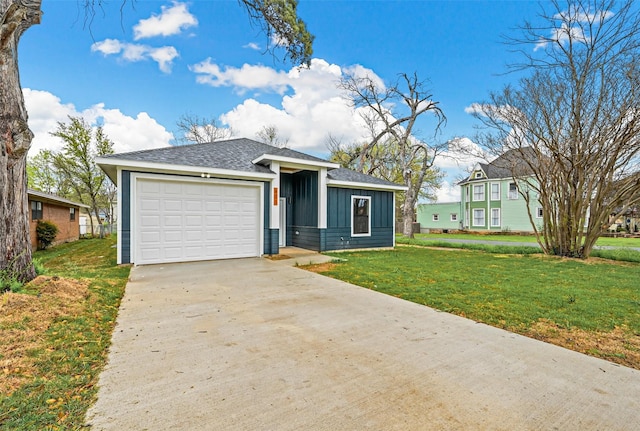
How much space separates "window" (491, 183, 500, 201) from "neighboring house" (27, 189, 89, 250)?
102 ft

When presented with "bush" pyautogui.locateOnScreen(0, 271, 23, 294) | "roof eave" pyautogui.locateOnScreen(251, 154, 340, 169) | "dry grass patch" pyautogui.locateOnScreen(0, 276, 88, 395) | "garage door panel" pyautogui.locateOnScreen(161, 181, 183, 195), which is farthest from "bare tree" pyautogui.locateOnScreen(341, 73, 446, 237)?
"bush" pyautogui.locateOnScreen(0, 271, 23, 294)

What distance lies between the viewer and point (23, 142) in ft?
13.4

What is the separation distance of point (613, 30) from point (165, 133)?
84.8 ft

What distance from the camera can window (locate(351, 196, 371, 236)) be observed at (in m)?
10.9

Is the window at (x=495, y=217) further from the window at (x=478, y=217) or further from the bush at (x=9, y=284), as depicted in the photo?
the bush at (x=9, y=284)

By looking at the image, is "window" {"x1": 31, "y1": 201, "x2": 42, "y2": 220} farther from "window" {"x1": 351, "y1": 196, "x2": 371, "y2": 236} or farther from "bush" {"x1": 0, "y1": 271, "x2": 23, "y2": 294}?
"window" {"x1": 351, "y1": 196, "x2": 371, "y2": 236}

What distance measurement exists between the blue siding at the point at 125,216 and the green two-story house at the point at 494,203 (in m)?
25.6

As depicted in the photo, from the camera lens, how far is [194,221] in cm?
784

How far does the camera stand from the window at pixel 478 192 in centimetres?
2750

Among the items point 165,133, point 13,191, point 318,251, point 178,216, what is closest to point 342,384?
point 13,191

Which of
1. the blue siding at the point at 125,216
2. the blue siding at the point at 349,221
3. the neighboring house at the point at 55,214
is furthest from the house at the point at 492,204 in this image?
the neighboring house at the point at 55,214

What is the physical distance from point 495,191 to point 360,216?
21.2 metres

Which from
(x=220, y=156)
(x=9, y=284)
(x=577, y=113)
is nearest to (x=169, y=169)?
(x=220, y=156)

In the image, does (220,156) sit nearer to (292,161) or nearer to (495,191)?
(292,161)
